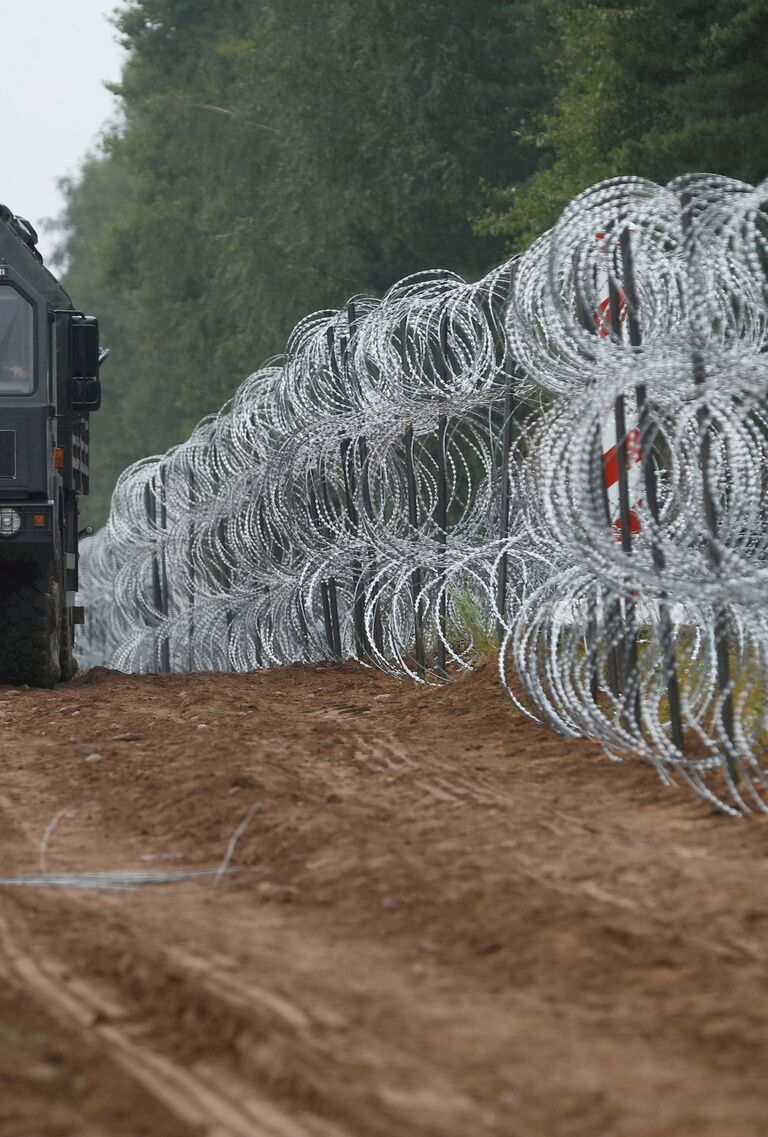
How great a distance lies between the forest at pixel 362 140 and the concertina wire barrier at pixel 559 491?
7918 millimetres

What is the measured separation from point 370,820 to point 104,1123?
343 cm

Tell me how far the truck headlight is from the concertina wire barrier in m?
2.47

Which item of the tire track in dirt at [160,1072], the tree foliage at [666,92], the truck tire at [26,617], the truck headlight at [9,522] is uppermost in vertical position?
the tree foliage at [666,92]

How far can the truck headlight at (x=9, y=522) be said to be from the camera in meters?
13.4

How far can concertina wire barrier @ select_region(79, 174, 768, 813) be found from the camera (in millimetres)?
7500

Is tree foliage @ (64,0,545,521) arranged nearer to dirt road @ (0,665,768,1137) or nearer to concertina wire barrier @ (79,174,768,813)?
concertina wire barrier @ (79,174,768,813)

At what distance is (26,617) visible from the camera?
14.0 meters

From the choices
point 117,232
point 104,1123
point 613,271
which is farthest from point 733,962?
point 117,232

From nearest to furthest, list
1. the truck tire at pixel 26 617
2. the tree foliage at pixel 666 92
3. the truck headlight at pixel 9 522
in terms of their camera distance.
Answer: the truck headlight at pixel 9 522 < the truck tire at pixel 26 617 < the tree foliage at pixel 666 92

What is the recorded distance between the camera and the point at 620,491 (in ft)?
27.6

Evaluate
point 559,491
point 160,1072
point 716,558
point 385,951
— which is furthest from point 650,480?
point 160,1072

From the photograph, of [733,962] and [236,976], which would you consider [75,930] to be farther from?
[733,962]

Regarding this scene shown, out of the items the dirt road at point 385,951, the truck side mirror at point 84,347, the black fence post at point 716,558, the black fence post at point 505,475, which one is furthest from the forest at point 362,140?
the dirt road at point 385,951

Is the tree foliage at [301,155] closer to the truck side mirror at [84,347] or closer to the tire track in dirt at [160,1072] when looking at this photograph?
the truck side mirror at [84,347]
